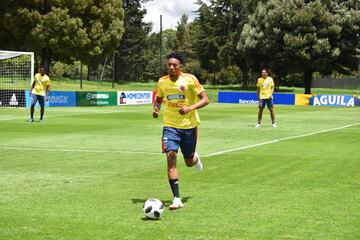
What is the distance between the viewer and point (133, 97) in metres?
48.1

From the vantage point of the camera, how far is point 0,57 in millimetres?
37906

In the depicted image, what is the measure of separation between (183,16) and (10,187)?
A: 498 feet

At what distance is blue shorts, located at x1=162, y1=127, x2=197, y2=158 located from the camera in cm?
885

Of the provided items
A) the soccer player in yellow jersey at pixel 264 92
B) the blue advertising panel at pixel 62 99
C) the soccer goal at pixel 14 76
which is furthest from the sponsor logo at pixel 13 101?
the soccer player in yellow jersey at pixel 264 92

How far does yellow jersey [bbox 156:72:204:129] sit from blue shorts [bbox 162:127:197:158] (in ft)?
0.22

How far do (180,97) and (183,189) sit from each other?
1.68 meters

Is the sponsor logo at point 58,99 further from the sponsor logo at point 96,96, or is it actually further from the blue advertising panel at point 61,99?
the sponsor logo at point 96,96

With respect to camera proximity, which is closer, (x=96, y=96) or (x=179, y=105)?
(x=179, y=105)

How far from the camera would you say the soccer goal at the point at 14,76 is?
37.9 metres

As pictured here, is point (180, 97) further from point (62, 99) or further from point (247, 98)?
point (247, 98)

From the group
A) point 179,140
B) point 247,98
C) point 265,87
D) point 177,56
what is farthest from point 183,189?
point 247,98

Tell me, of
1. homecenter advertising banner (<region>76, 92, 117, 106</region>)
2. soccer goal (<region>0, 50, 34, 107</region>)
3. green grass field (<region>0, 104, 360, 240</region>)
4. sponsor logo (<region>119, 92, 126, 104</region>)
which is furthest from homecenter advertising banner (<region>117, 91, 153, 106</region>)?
green grass field (<region>0, 104, 360, 240</region>)

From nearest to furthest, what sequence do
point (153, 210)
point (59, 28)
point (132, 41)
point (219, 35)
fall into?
point (153, 210), point (59, 28), point (219, 35), point (132, 41)

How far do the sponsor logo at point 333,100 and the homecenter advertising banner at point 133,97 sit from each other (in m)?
13.1
